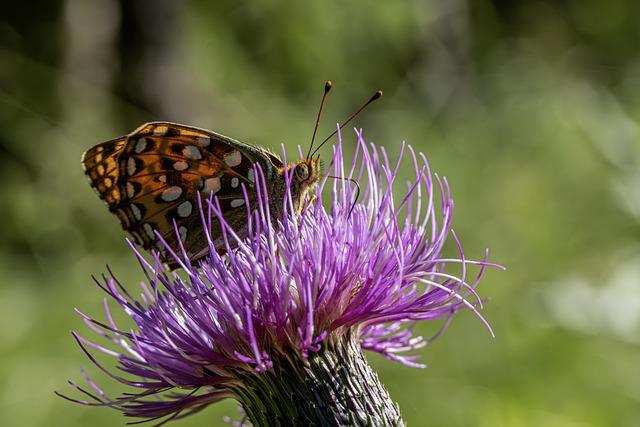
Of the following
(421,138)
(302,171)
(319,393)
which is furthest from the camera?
(421,138)

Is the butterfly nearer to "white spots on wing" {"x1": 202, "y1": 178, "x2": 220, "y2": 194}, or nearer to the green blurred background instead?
"white spots on wing" {"x1": 202, "y1": 178, "x2": 220, "y2": 194}

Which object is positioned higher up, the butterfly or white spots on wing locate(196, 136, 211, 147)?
white spots on wing locate(196, 136, 211, 147)

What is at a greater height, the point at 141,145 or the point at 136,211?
the point at 141,145

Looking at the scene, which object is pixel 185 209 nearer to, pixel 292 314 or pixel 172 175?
pixel 172 175

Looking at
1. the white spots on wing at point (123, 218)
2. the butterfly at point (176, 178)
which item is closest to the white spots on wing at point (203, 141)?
the butterfly at point (176, 178)

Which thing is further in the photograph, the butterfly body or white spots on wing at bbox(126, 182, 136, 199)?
white spots on wing at bbox(126, 182, 136, 199)

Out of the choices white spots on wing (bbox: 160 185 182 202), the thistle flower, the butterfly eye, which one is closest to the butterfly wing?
white spots on wing (bbox: 160 185 182 202)

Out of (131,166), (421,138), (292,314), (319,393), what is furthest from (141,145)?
(421,138)
